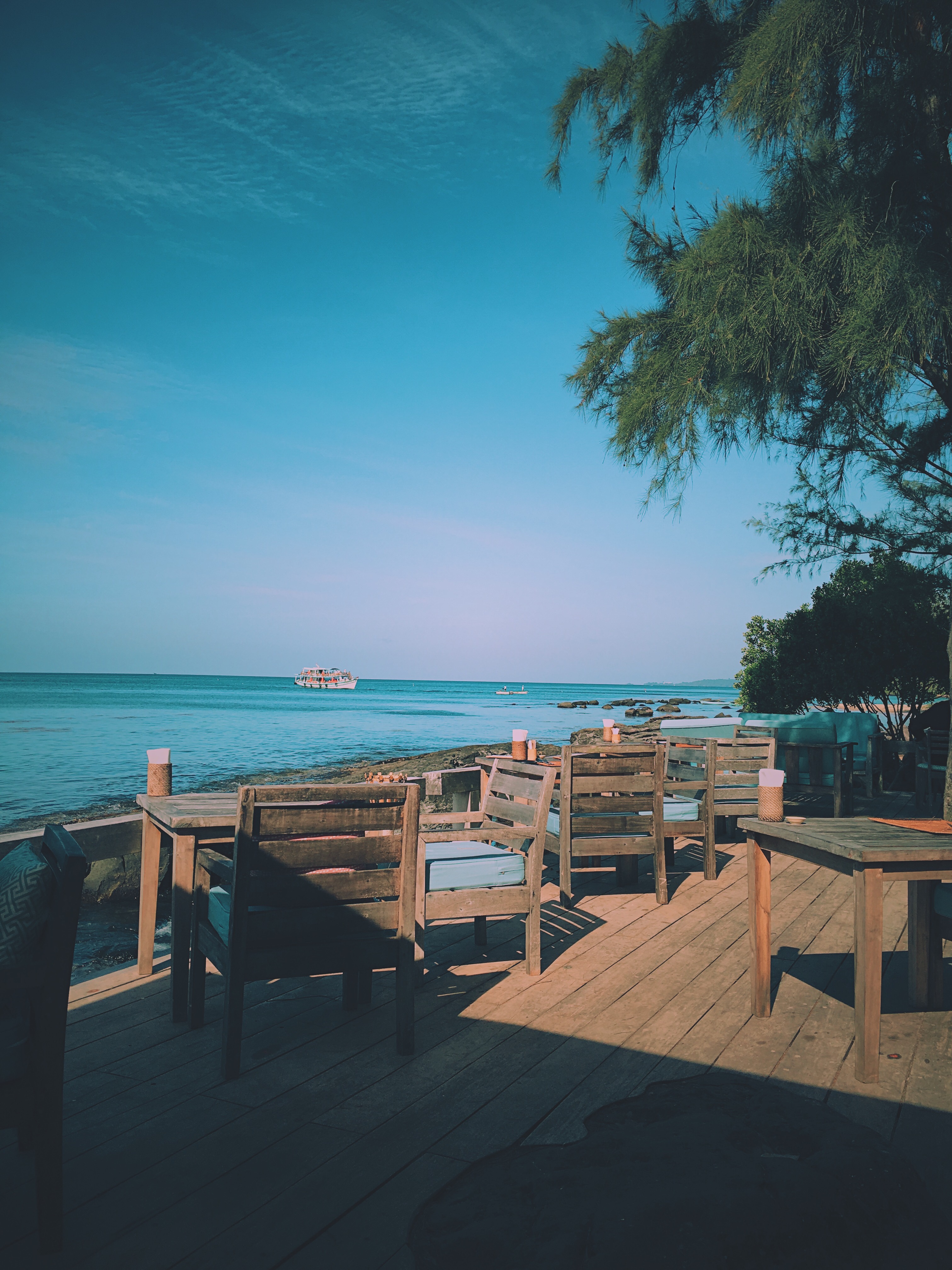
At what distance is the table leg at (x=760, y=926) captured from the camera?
2.59 metres

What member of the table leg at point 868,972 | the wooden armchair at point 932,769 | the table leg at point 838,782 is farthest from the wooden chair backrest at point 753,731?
the table leg at point 868,972

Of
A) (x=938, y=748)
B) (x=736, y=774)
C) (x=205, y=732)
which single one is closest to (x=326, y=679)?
(x=205, y=732)

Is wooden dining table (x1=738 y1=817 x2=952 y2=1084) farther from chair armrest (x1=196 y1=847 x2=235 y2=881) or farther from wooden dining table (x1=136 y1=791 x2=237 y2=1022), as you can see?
wooden dining table (x1=136 y1=791 x2=237 y2=1022)

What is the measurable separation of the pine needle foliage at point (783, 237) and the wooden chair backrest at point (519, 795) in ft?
7.27

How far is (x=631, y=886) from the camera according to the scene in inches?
176

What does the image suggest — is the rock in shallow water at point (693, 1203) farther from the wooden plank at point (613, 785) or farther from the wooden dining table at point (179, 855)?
the wooden plank at point (613, 785)

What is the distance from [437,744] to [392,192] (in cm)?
1651

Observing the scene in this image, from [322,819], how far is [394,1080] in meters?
0.78

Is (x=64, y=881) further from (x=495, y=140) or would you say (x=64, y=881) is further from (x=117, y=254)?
(x=117, y=254)

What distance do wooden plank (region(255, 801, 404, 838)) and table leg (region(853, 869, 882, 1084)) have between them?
53.6 inches

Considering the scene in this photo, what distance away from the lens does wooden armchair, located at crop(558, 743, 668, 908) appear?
12.7 feet

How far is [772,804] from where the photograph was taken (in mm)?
2570

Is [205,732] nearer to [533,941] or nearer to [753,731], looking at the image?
[753,731]

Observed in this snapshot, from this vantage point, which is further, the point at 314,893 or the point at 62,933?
the point at 314,893
